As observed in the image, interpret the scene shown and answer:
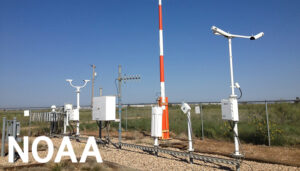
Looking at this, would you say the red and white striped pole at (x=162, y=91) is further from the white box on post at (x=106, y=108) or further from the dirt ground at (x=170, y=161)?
the white box on post at (x=106, y=108)

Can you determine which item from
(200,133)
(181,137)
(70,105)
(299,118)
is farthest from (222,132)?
(70,105)

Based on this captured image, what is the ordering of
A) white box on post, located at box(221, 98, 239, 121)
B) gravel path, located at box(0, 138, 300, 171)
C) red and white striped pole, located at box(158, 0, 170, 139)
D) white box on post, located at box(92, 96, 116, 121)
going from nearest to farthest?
white box on post, located at box(221, 98, 239, 121)
gravel path, located at box(0, 138, 300, 171)
white box on post, located at box(92, 96, 116, 121)
red and white striped pole, located at box(158, 0, 170, 139)

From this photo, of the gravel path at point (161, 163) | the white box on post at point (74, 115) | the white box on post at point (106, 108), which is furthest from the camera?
the white box on post at point (74, 115)

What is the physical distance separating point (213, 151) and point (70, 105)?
8241mm

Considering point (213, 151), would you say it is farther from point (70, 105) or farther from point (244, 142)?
point (70, 105)

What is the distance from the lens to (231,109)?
613 centimetres

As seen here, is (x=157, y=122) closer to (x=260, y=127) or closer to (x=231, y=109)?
(x=231, y=109)

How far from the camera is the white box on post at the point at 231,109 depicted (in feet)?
20.0

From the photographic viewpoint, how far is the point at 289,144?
9266mm

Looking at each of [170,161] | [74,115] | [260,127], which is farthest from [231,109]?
[74,115]

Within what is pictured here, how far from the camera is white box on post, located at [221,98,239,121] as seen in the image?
240 inches

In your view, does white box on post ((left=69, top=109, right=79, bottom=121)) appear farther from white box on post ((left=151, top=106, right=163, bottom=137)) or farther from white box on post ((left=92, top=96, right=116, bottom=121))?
white box on post ((left=151, top=106, right=163, bottom=137))

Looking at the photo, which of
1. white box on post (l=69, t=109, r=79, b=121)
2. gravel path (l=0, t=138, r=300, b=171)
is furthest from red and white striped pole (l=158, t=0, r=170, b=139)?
white box on post (l=69, t=109, r=79, b=121)

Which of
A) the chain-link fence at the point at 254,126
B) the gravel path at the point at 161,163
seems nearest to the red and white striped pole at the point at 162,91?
the chain-link fence at the point at 254,126
